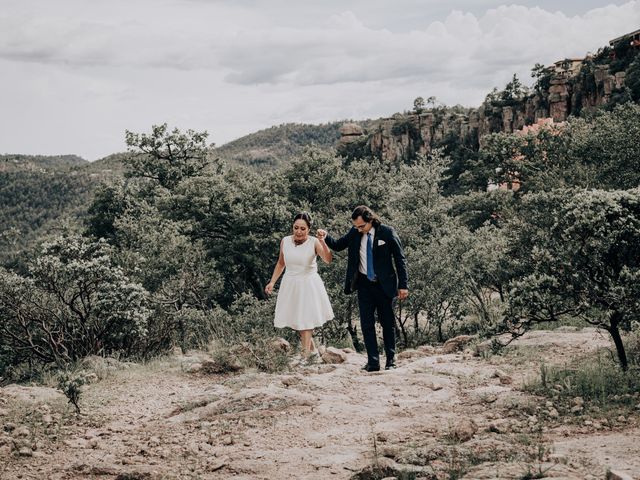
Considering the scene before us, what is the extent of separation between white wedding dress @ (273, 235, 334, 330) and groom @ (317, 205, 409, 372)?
0.42 metres

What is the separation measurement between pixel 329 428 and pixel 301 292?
2670mm

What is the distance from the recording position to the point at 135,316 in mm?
10695

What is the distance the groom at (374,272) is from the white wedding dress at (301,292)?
1.39 ft

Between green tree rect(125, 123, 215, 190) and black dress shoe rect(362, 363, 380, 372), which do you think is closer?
black dress shoe rect(362, 363, 380, 372)

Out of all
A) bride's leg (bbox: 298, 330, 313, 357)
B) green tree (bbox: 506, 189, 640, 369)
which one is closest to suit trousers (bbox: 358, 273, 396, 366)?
bride's leg (bbox: 298, 330, 313, 357)

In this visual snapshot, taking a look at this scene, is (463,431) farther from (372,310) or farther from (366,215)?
(366,215)

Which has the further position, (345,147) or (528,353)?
(345,147)

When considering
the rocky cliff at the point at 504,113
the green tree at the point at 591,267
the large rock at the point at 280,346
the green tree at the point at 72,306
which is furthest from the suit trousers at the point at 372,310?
the rocky cliff at the point at 504,113

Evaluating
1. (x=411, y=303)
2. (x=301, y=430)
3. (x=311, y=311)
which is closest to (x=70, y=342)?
(x=311, y=311)

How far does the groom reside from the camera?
694 cm

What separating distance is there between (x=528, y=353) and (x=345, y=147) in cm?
7466

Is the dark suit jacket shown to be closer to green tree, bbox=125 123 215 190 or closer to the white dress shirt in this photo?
the white dress shirt

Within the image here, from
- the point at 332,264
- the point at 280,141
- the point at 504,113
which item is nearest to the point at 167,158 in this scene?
the point at 332,264

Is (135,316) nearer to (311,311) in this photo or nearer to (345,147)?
(311,311)
